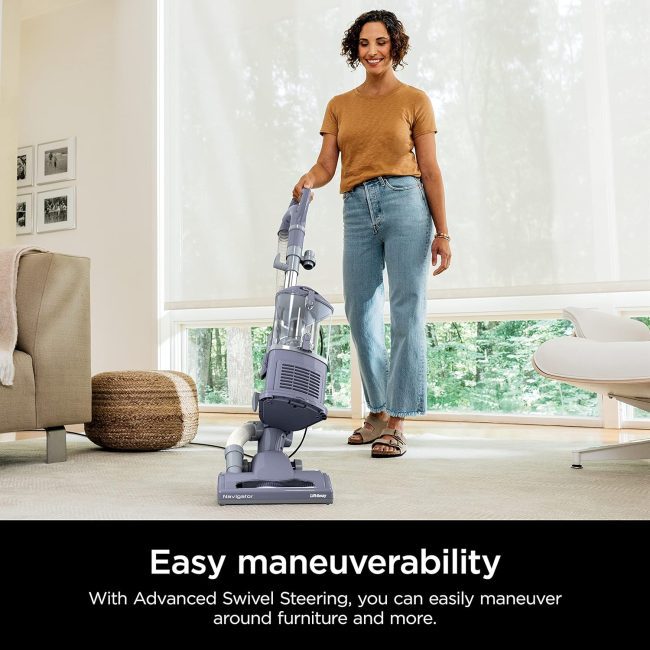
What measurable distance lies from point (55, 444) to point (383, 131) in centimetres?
144

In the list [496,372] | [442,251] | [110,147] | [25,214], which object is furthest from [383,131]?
[25,214]

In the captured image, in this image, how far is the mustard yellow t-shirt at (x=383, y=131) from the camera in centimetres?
251

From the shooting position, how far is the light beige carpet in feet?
4.79

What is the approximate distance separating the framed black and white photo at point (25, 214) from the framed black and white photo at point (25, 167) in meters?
0.08

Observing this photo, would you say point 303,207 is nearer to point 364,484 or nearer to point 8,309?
point 364,484

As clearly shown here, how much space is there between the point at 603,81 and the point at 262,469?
2663 mm

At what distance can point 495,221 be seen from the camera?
356 centimetres

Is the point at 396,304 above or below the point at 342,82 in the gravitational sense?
below

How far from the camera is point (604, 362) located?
6.12ft

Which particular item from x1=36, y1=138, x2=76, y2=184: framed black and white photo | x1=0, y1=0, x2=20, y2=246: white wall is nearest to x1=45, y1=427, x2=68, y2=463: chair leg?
x1=0, y1=0, x2=20, y2=246: white wall

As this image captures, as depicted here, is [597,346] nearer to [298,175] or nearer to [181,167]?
[298,175]

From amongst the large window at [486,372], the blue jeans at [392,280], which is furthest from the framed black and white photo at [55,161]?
the blue jeans at [392,280]

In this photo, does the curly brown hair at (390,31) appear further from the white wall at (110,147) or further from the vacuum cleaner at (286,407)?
the white wall at (110,147)

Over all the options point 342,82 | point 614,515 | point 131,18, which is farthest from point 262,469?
point 131,18
